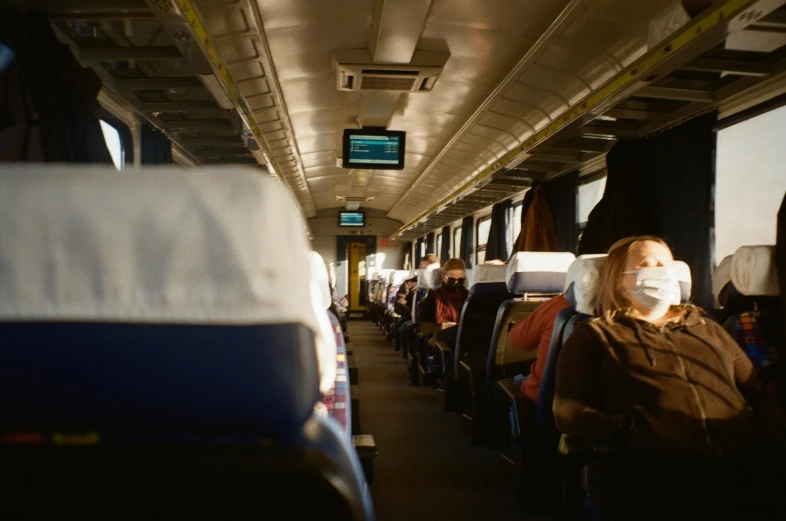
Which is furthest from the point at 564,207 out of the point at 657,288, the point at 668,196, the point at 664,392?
the point at 664,392

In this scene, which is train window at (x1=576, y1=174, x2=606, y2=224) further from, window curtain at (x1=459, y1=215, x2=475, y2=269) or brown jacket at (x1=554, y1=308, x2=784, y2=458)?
window curtain at (x1=459, y1=215, x2=475, y2=269)

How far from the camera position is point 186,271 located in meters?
0.85

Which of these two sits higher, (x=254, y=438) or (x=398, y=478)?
(x=254, y=438)

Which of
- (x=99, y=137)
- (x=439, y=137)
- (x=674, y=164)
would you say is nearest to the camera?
(x=99, y=137)

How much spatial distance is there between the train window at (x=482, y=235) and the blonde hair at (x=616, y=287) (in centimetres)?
1036

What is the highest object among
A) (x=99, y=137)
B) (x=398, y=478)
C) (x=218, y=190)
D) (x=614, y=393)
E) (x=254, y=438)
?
(x=99, y=137)

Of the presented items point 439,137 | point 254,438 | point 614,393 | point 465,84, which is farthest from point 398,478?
point 439,137

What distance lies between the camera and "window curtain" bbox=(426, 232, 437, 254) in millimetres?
18875

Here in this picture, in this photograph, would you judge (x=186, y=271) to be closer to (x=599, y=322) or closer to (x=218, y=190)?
(x=218, y=190)

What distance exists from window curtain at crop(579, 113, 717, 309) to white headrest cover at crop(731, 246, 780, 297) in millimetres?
1818

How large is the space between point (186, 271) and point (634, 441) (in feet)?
6.37

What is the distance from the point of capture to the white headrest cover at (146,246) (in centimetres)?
83

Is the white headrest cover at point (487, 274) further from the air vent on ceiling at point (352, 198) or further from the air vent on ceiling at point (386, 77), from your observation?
the air vent on ceiling at point (352, 198)

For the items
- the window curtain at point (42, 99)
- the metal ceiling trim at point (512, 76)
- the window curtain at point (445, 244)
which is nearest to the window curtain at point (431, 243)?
the window curtain at point (445, 244)
